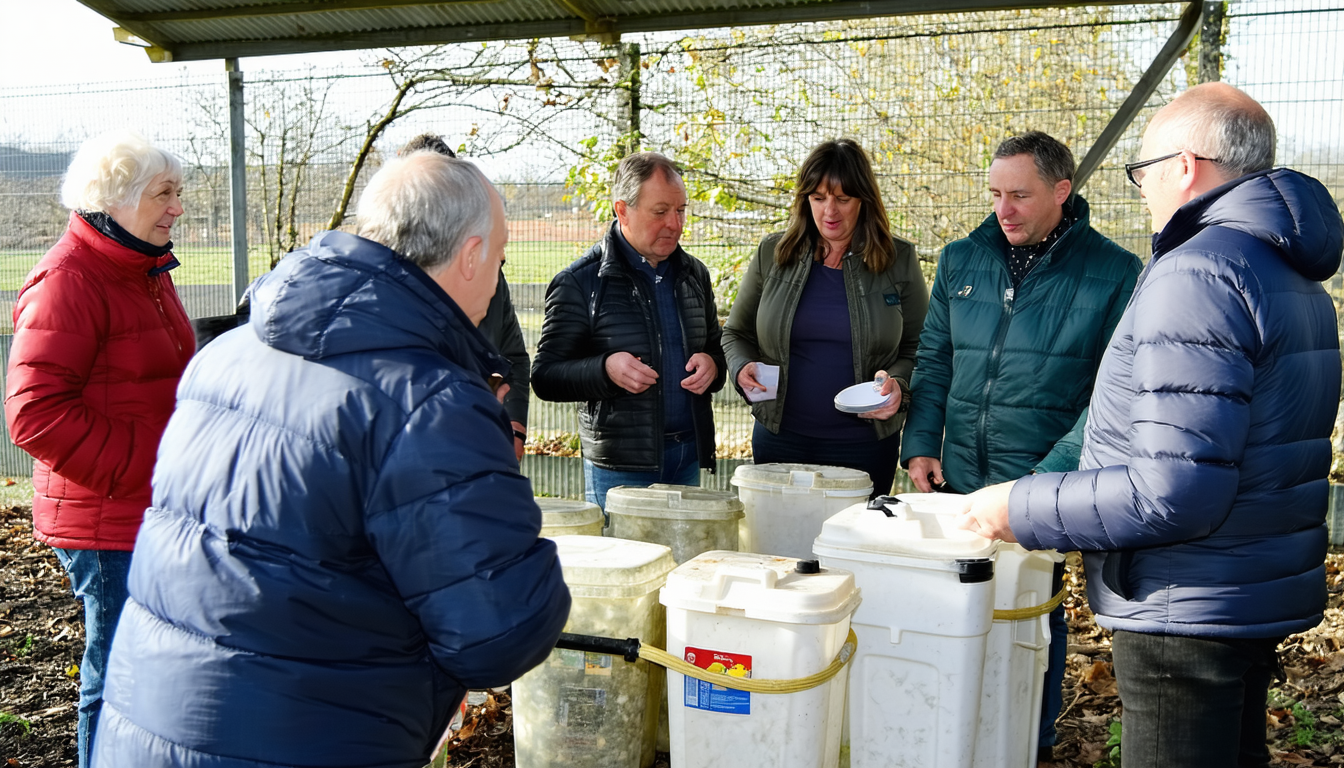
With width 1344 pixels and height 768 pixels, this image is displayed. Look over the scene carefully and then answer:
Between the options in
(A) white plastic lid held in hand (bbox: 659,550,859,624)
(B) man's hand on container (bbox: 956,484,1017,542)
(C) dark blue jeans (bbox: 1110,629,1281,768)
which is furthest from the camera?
(A) white plastic lid held in hand (bbox: 659,550,859,624)

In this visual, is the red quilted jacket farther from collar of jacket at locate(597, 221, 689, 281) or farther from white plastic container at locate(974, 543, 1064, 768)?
white plastic container at locate(974, 543, 1064, 768)

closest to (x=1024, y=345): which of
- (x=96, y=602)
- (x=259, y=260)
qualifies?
(x=96, y=602)

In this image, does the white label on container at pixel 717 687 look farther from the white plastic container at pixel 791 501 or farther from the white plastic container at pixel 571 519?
the white plastic container at pixel 791 501

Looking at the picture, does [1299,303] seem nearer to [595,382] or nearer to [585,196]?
[595,382]

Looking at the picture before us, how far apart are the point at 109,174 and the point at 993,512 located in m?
2.46

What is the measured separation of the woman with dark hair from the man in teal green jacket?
434mm

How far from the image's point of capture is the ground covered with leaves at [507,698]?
149 inches

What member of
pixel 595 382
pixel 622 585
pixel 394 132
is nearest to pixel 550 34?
pixel 394 132

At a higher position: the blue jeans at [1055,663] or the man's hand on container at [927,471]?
the man's hand on container at [927,471]

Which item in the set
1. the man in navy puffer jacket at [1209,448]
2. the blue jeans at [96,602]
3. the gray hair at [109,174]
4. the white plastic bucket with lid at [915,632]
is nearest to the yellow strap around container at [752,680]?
the white plastic bucket with lid at [915,632]

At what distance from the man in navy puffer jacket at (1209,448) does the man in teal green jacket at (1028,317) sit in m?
0.93

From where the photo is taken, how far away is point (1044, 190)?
3316 millimetres

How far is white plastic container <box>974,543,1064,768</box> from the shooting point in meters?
3.08

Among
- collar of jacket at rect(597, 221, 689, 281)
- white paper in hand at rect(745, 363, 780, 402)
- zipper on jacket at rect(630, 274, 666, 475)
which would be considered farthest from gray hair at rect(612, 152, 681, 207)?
white paper in hand at rect(745, 363, 780, 402)
